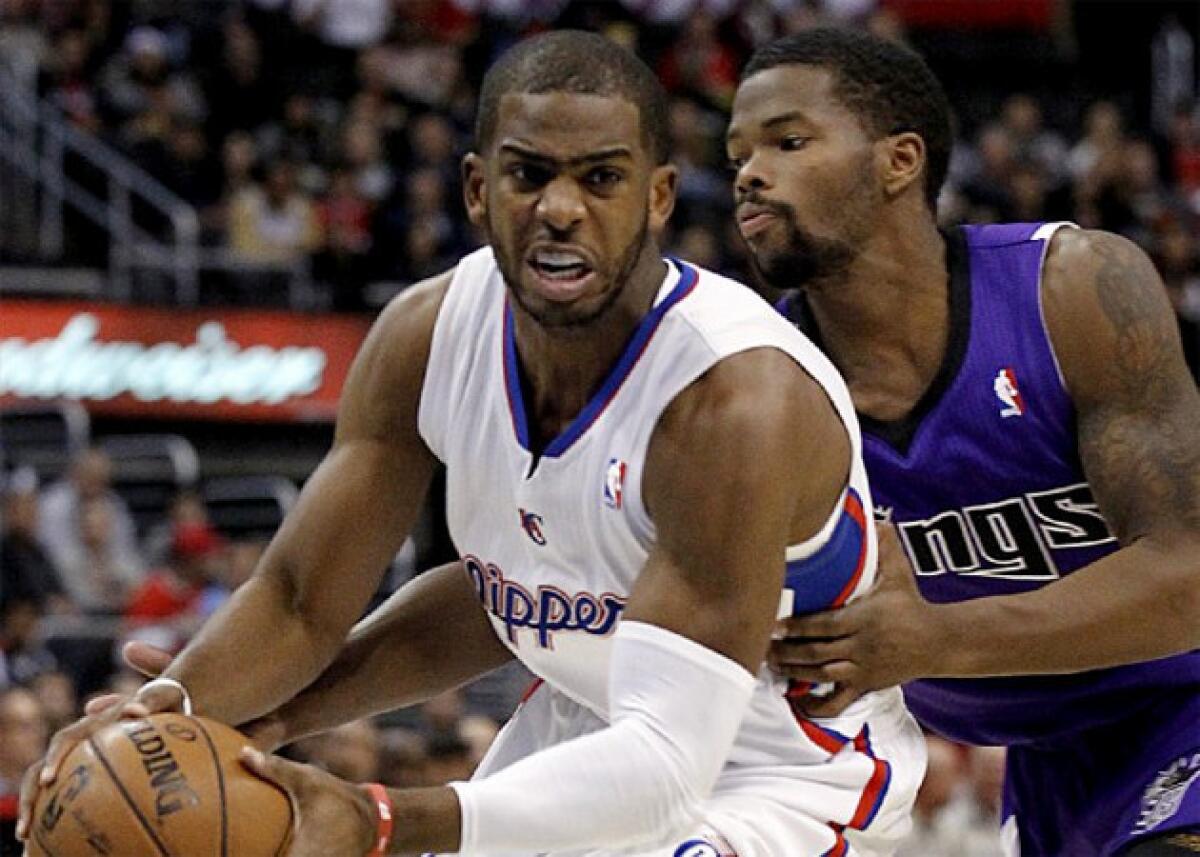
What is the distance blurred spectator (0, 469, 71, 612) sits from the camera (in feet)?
37.9

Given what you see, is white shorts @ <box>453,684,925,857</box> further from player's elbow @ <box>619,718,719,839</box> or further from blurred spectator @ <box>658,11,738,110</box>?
blurred spectator @ <box>658,11,738,110</box>

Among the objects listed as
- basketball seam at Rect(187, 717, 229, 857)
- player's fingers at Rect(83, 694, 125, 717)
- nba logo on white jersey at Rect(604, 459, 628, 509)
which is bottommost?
player's fingers at Rect(83, 694, 125, 717)

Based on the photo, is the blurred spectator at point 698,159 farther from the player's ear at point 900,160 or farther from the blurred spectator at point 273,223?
the player's ear at point 900,160

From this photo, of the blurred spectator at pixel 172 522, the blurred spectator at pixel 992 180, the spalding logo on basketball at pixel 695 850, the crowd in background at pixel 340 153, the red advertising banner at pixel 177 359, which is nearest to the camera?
the spalding logo on basketball at pixel 695 850

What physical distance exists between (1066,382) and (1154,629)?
1.67 ft

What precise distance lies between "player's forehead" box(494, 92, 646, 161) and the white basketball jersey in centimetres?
35

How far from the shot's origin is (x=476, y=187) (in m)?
4.08

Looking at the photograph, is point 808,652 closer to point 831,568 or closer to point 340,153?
point 831,568

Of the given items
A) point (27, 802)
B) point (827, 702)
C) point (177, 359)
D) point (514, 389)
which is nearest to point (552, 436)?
point (514, 389)

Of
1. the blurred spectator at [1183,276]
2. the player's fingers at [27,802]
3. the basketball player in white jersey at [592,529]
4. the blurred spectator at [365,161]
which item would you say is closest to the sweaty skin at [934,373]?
the basketball player in white jersey at [592,529]

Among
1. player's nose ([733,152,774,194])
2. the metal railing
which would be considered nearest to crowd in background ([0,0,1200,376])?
the metal railing

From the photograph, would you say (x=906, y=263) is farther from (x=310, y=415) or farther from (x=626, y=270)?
(x=310, y=415)

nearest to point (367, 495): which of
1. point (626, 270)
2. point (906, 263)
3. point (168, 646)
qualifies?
point (626, 270)

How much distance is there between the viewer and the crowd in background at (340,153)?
1199 cm
